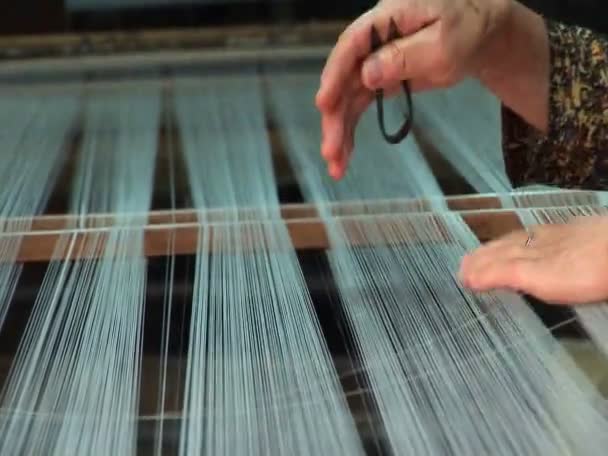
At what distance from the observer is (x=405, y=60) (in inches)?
29.1

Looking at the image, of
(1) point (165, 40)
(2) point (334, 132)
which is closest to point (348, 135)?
(2) point (334, 132)

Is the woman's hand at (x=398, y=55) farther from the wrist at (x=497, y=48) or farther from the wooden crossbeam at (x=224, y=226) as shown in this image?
the wooden crossbeam at (x=224, y=226)

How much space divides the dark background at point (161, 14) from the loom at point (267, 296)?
177mm

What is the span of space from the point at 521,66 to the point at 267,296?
0.34 m

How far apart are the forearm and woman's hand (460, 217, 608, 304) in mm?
170

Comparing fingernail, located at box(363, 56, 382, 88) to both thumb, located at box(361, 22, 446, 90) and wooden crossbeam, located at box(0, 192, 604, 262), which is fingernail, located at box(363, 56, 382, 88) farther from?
wooden crossbeam, located at box(0, 192, 604, 262)

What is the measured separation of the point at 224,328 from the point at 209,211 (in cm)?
27

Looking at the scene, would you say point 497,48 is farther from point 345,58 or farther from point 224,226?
point 224,226

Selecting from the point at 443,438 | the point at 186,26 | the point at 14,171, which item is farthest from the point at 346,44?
the point at 186,26

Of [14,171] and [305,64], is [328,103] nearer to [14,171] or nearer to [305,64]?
[14,171]

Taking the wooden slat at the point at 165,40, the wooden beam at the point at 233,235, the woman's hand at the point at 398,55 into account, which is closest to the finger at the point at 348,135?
the woman's hand at the point at 398,55

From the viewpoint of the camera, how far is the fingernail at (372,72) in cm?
73

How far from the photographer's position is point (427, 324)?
0.70 meters

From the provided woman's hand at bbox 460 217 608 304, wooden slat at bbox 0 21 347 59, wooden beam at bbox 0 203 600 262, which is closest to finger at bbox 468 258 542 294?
woman's hand at bbox 460 217 608 304
